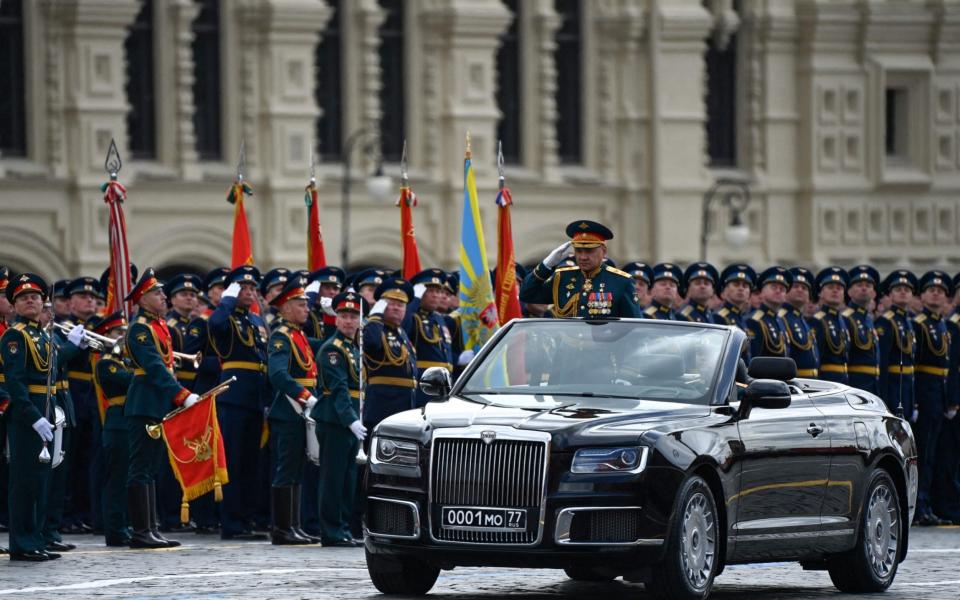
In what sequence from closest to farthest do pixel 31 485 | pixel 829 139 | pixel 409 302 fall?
pixel 31 485
pixel 409 302
pixel 829 139

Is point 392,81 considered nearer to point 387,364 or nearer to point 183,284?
point 183,284

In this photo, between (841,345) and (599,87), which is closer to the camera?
(841,345)

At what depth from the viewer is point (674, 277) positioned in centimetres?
2102

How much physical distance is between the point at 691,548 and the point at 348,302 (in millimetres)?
5570

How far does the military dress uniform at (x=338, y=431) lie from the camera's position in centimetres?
1786

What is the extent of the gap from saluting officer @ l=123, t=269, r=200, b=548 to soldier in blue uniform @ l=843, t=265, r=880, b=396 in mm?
6405

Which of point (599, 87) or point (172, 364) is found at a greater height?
point (599, 87)

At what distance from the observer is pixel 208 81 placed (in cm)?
3759

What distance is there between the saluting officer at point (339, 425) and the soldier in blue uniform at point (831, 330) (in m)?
4.74

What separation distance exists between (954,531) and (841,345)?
178 cm

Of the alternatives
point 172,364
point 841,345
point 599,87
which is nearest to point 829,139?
point 599,87

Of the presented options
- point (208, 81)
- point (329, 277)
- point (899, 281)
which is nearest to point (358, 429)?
point (329, 277)

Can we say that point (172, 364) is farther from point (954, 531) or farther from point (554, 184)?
point (554, 184)

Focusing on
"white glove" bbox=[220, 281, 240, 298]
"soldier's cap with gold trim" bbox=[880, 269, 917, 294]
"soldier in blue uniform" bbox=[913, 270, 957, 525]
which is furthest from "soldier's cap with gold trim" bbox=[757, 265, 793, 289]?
"white glove" bbox=[220, 281, 240, 298]
